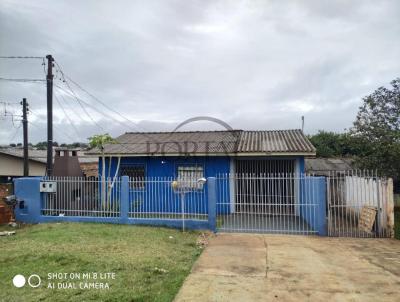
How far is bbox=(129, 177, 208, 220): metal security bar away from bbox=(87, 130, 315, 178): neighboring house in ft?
5.57

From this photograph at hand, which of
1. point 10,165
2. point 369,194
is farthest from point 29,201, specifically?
point 10,165

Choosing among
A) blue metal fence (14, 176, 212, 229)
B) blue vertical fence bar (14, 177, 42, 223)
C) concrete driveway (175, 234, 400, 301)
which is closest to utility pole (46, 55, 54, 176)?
blue vertical fence bar (14, 177, 42, 223)

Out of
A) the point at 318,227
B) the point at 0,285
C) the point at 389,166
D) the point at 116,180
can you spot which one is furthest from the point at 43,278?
the point at 389,166

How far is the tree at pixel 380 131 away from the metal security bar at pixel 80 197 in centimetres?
1046

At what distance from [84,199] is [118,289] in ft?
21.9

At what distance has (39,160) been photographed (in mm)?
23875

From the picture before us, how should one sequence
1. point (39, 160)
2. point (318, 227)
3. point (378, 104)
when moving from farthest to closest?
point (39, 160) → point (378, 104) → point (318, 227)

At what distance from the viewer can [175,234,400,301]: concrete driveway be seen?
5156 mm

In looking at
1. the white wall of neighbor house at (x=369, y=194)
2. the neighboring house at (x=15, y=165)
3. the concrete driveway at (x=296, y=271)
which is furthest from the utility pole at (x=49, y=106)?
the white wall of neighbor house at (x=369, y=194)

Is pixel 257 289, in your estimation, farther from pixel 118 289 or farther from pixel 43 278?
pixel 43 278

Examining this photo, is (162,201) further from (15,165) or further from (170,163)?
(15,165)

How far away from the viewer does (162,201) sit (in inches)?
460

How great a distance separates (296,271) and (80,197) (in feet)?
25.9

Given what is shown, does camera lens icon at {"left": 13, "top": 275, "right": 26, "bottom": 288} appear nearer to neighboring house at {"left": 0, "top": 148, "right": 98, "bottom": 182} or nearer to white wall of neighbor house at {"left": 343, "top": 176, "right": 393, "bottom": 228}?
white wall of neighbor house at {"left": 343, "top": 176, "right": 393, "bottom": 228}
